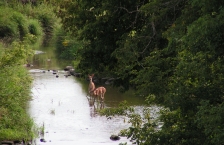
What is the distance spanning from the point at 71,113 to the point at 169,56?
10.6 meters

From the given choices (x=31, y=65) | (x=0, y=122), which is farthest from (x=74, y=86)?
(x=0, y=122)

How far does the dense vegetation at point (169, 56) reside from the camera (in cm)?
859

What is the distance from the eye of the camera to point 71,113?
22.4 metres

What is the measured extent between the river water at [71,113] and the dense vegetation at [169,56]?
11.5 feet

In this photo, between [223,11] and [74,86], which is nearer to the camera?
[223,11]

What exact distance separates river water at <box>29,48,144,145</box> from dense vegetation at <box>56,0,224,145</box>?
3507mm

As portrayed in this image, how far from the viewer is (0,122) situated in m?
15.8

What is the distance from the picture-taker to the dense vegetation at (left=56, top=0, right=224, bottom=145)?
859cm

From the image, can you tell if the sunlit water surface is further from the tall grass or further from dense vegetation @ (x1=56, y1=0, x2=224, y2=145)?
dense vegetation @ (x1=56, y1=0, x2=224, y2=145)

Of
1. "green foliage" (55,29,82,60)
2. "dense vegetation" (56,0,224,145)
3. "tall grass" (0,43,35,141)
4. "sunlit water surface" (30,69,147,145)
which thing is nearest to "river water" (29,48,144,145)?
"sunlit water surface" (30,69,147,145)

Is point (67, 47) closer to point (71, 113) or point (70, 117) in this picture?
point (71, 113)

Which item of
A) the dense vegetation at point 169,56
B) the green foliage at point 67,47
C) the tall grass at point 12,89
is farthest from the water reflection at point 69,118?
the green foliage at point 67,47

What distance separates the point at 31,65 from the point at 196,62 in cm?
2692

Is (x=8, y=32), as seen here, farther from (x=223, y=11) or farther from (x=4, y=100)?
(x=223, y=11)
